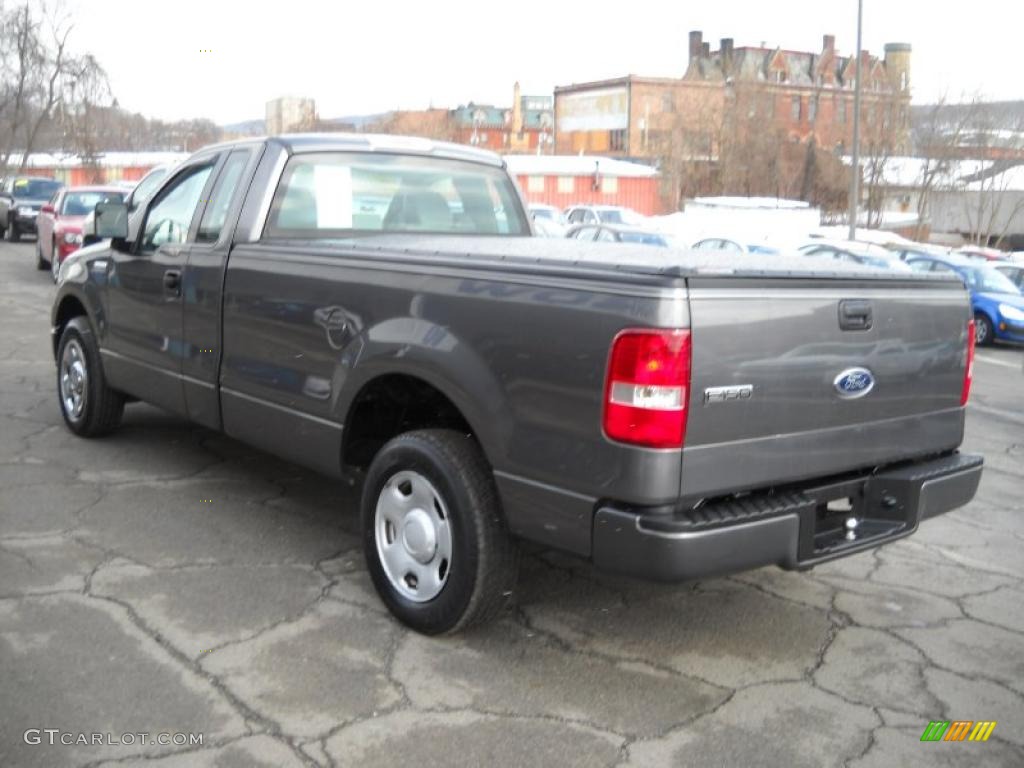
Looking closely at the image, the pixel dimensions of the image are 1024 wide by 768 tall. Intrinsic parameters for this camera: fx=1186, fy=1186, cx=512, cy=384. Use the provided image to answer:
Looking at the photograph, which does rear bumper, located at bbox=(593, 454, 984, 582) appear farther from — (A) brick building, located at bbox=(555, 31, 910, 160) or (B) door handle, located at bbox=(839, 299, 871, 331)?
(A) brick building, located at bbox=(555, 31, 910, 160)

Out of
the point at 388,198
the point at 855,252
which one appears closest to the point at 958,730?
the point at 388,198

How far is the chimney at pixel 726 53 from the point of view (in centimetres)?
8503

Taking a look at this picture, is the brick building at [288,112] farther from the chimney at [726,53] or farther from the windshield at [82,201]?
the chimney at [726,53]

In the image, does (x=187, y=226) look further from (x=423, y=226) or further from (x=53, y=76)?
(x=53, y=76)

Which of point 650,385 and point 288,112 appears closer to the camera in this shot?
point 650,385

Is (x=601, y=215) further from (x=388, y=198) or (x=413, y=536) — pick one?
(x=413, y=536)

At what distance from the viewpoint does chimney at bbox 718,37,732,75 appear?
8503 centimetres

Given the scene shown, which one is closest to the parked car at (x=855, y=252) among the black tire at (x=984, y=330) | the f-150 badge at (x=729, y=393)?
the black tire at (x=984, y=330)

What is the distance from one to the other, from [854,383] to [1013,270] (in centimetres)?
2007

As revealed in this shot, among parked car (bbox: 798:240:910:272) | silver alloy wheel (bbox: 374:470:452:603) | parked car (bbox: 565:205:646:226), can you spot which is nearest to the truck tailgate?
silver alloy wheel (bbox: 374:470:452:603)

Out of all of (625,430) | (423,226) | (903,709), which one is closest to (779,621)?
(903,709)

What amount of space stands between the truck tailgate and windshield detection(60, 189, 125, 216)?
1759 cm

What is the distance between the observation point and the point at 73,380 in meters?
7.41

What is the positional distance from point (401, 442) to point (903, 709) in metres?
1.97
